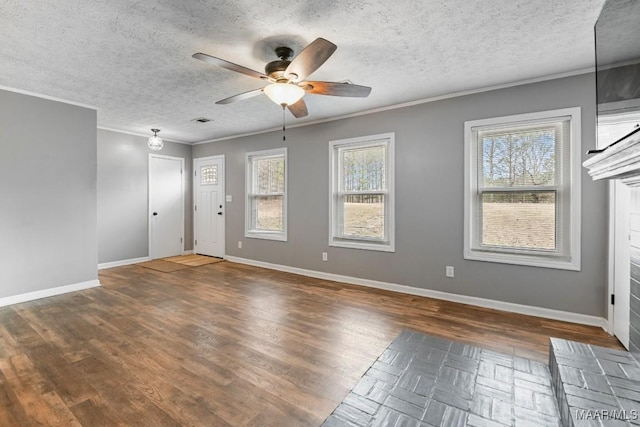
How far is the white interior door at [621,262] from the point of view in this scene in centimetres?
237

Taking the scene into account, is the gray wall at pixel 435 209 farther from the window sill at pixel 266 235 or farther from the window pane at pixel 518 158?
the window pane at pixel 518 158

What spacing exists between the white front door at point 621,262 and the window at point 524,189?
0.30 meters

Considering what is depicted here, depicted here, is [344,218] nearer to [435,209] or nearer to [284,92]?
[435,209]

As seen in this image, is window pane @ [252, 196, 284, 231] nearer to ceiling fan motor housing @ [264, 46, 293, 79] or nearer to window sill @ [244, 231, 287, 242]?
window sill @ [244, 231, 287, 242]

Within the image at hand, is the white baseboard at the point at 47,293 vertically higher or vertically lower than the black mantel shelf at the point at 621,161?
lower

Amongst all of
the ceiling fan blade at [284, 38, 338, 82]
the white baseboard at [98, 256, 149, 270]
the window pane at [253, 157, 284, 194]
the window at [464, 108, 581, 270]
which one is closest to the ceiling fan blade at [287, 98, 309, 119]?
the ceiling fan blade at [284, 38, 338, 82]

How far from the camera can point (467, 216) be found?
346cm

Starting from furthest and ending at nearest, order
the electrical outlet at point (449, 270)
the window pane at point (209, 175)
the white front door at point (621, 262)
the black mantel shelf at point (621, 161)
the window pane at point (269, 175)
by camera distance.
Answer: the window pane at point (209, 175), the window pane at point (269, 175), the electrical outlet at point (449, 270), the white front door at point (621, 262), the black mantel shelf at point (621, 161)

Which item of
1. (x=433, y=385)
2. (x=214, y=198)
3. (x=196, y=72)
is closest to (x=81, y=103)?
(x=196, y=72)

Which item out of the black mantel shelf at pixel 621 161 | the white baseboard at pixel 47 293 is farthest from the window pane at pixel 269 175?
the black mantel shelf at pixel 621 161

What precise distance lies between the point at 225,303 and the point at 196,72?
2.57m

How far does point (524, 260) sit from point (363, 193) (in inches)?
82.6

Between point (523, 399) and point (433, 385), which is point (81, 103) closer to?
point (433, 385)

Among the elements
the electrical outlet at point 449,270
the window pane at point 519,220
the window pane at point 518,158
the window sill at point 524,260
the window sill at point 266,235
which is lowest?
the electrical outlet at point 449,270
